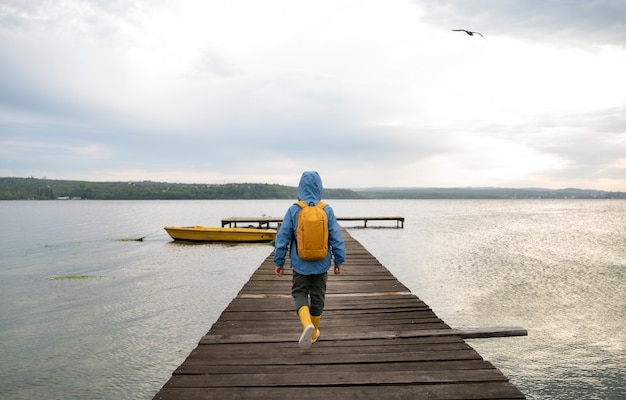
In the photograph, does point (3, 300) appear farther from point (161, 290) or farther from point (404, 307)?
point (404, 307)

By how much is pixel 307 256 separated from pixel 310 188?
2.91ft

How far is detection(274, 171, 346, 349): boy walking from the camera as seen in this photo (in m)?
5.09

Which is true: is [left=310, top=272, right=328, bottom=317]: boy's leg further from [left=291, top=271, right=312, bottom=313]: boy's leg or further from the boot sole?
the boot sole

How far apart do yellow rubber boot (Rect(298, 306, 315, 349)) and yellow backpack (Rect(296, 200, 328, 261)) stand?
0.74 m

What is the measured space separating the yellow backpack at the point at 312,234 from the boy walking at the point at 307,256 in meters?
0.01

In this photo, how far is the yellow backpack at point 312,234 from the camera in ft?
16.2

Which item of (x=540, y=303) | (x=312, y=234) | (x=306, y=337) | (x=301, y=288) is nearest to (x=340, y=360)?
(x=306, y=337)

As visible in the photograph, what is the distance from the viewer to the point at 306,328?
4.92m

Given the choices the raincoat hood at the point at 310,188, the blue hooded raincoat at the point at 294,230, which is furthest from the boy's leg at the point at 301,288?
the raincoat hood at the point at 310,188

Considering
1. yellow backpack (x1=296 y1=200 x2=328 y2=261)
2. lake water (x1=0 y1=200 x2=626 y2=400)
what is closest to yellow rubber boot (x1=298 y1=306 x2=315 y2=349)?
yellow backpack (x1=296 y1=200 x2=328 y2=261)

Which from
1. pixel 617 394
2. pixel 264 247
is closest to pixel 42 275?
pixel 264 247

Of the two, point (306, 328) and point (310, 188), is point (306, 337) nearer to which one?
point (306, 328)

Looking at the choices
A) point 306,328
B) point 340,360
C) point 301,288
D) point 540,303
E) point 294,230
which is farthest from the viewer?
point 540,303

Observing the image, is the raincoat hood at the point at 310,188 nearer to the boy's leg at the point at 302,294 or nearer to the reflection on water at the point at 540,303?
the boy's leg at the point at 302,294
